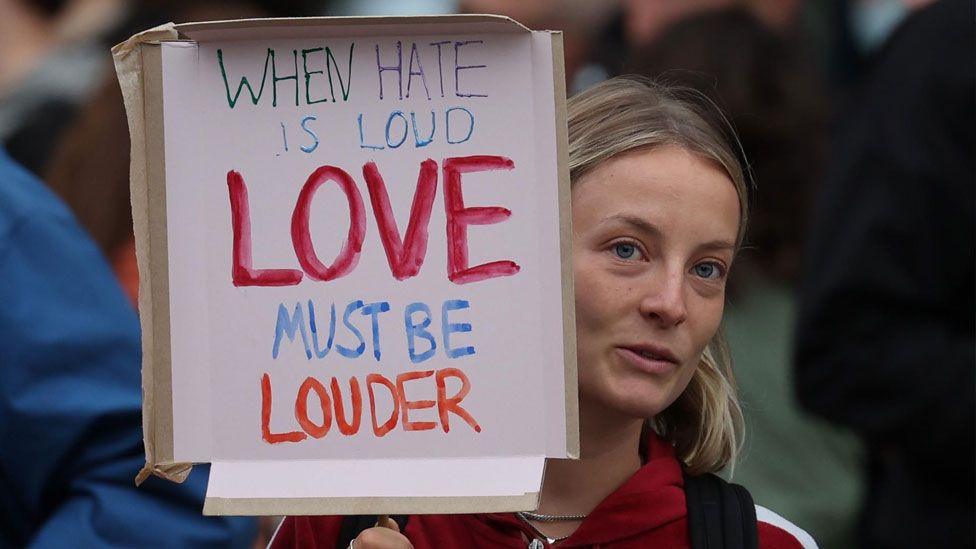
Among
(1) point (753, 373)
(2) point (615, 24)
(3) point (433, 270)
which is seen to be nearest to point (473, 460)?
(3) point (433, 270)

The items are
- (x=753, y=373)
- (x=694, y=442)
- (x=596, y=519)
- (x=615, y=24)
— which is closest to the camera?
(x=596, y=519)

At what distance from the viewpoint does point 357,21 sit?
2084mm

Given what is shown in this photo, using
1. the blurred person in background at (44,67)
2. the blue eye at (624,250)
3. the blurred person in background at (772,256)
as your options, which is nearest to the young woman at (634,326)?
the blue eye at (624,250)

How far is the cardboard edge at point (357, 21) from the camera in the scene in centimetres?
206

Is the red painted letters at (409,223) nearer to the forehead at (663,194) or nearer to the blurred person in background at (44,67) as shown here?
the forehead at (663,194)

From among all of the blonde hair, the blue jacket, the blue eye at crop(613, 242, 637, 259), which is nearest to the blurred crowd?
the blue jacket

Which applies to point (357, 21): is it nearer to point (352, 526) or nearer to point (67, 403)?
point (352, 526)

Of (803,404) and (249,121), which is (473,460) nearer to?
(249,121)

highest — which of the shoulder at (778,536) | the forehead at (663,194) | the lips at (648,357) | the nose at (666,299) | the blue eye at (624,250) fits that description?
the forehead at (663,194)

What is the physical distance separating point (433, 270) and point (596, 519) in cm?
46

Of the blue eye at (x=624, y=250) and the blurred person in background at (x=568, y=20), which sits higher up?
the blurred person in background at (x=568, y=20)

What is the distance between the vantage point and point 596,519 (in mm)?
2346

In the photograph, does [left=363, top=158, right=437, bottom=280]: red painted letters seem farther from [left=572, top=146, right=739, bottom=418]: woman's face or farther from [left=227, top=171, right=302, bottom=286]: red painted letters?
[left=572, top=146, right=739, bottom=418]: woman's face

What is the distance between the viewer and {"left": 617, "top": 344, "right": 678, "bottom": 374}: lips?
226cm
